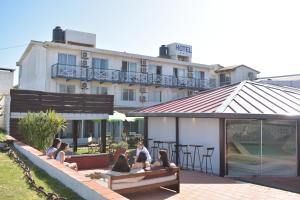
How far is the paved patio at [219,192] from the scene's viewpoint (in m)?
9.55

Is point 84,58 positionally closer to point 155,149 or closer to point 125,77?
point 125,77

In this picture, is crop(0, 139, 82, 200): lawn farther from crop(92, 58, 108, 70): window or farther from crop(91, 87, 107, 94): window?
crop(92, 58, 108, 70): window

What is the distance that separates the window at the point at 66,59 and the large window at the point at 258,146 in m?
21.2

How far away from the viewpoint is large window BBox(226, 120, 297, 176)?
44.9 ft

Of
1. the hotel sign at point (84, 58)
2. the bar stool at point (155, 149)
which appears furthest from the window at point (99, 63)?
the bar stool at point (155, 149)

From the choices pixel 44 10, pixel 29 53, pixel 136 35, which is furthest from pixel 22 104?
pixel 29 53

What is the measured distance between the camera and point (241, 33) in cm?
1970

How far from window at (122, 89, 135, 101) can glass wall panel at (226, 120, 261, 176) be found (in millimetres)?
22411

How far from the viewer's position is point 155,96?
38312mm

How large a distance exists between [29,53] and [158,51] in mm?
17845

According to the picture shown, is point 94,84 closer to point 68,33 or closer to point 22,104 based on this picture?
point 68,33

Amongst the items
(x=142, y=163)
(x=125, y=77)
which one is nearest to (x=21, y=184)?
(x=142, y=163)

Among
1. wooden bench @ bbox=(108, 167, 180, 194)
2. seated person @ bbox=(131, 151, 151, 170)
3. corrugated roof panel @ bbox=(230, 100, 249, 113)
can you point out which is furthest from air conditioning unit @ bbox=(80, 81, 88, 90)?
wooden bench @ bbox=(108, 167, 180, 194)

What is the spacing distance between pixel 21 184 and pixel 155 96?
30.6m
